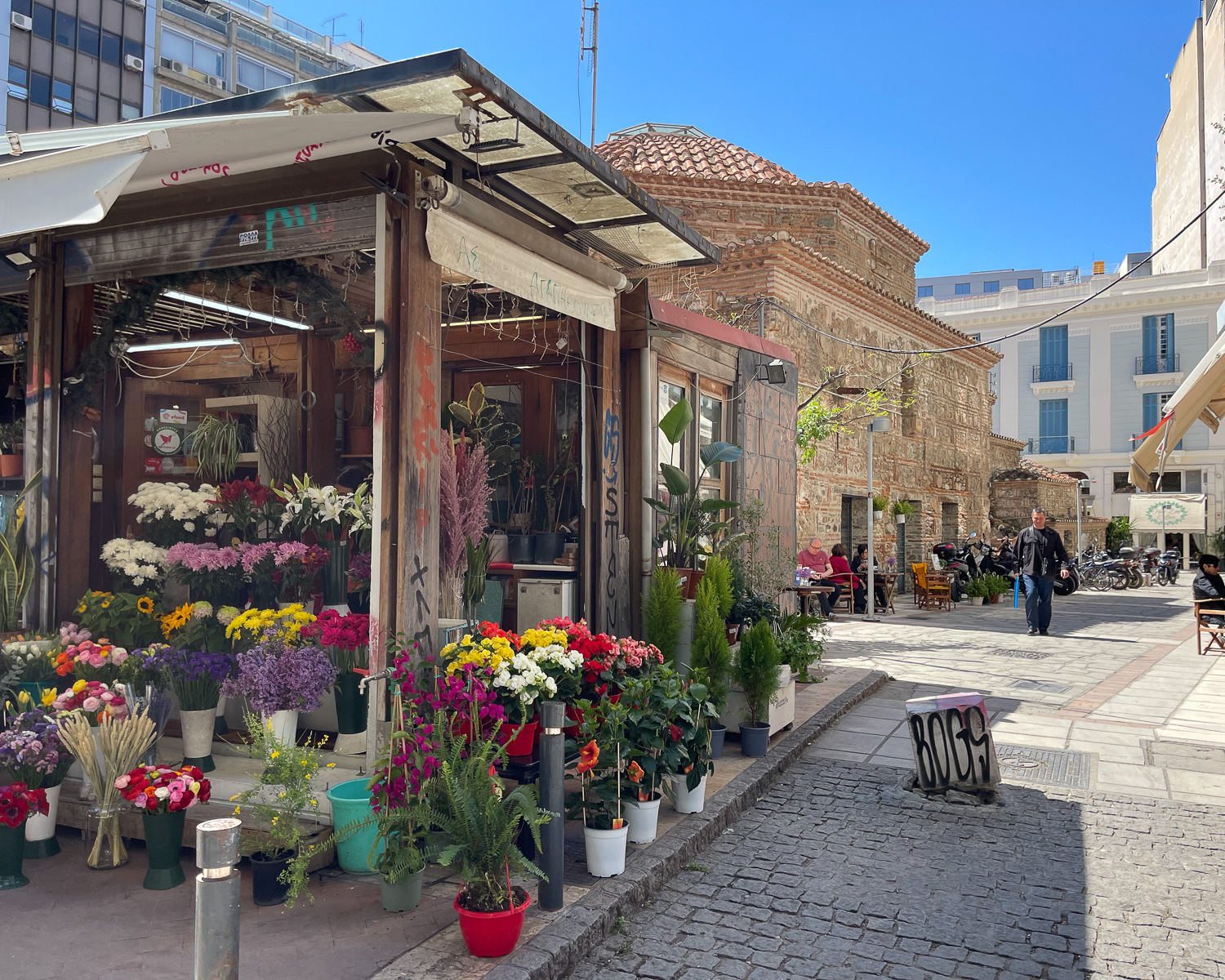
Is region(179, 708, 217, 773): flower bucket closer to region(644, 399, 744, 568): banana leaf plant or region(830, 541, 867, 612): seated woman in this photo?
region(644, 399, 744, 568): banana leaf plant

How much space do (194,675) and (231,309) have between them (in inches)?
95.6

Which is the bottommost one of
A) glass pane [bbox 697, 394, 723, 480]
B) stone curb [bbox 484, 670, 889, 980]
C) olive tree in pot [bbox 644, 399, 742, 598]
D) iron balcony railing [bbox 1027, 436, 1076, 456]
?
stone curb [bbox 484, 670, 889, 980]

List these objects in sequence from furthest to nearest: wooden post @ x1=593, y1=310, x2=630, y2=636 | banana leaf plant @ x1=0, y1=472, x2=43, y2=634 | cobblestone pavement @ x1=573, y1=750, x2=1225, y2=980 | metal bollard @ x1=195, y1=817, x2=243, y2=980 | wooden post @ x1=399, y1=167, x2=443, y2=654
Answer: wooden post @ x1=593, y1=310, x2=630, y2=636 → banana leaf plant @ x1=0, y1=472, x2=43, y2=634 → wooden post @ x1=399, y1=167, x2=443, y2=654 → cobblestone pavement @ x1=573, y1=750, x2=1225, y2=980 → metal bollard @ x1=195, y1=817, x2=243, y2=980

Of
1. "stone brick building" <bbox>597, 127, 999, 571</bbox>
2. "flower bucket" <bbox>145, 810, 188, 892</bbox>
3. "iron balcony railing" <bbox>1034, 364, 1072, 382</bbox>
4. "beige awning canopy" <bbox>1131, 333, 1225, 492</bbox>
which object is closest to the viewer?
"flower bucket" <bbox>145, 810, 188, 892</bbox>

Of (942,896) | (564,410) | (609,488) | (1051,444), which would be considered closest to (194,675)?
(609,488)

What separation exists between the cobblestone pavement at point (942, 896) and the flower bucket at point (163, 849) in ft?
5.54

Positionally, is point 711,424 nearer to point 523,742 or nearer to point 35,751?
point 523,742

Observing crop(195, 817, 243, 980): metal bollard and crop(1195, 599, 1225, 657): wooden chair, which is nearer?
crop(195, 817, 243, 980): metal bollard

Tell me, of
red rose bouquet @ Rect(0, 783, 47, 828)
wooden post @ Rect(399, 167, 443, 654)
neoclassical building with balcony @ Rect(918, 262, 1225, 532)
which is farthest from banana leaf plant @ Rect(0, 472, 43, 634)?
neoclassical building with balcony @ Rect(918, 262, 1225, 532)

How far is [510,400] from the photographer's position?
736cm

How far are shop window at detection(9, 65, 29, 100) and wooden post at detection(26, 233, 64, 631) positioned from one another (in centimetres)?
3059

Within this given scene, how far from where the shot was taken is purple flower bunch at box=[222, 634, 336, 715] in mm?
3881

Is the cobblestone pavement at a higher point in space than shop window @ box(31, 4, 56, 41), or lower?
lower

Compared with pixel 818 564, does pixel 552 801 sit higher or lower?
lower
